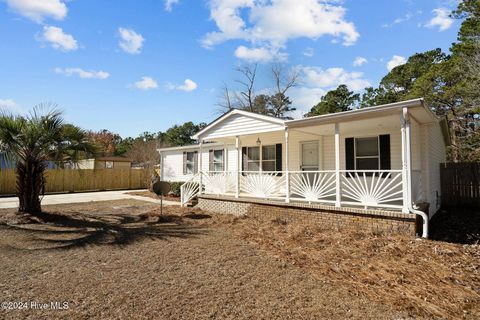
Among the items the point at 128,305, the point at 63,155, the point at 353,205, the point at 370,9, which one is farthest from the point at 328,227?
the point at 63,155

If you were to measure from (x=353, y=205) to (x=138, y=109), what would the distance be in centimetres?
1494

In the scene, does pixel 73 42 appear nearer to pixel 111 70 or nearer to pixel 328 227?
Result: pixel 111 70

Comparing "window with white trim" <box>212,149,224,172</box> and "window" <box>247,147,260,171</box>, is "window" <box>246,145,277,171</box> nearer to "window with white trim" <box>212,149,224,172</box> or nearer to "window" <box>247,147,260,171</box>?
"window" <box>247,147,260,171</box>

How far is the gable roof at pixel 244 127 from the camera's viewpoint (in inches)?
372

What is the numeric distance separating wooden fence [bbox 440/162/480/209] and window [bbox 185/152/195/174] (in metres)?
12.8

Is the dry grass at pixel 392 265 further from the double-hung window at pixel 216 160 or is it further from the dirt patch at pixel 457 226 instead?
the double-hung window at pixel 216 160

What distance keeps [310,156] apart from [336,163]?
3504 mm

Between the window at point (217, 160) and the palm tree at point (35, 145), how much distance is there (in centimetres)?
695

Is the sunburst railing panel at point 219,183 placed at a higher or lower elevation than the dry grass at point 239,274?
higher

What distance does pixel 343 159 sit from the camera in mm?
10000

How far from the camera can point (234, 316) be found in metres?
3.27

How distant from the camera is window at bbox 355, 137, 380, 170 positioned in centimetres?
934

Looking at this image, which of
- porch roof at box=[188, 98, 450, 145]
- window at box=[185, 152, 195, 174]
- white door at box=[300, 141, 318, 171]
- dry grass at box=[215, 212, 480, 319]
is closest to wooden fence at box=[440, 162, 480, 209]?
porch roof at box=[188, 98, 450, 145]

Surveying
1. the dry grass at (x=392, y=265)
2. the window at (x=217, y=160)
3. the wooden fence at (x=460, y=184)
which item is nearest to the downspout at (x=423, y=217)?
the dry grass at (x=392, y=265)
